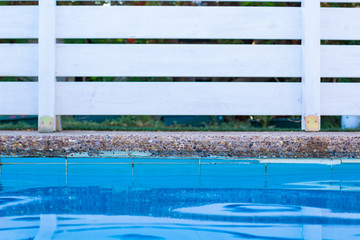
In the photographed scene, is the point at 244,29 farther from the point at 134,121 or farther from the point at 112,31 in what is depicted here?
the point at 134,121

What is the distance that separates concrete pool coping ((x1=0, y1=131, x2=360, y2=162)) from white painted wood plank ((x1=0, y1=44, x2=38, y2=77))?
3.36 ft

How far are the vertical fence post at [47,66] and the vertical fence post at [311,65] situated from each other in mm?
2219

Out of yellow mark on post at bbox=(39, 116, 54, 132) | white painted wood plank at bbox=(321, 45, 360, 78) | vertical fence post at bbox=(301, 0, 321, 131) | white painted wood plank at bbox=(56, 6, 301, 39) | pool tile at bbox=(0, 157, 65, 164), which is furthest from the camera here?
white painted wood plank at bbox=(321, 45, 360, 78)

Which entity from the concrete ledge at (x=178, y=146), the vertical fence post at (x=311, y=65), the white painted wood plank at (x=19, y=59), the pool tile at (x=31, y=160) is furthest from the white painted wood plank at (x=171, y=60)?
the pool tile at (x=31, y=160)

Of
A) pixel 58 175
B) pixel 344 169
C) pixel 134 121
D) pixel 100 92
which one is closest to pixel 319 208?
pixel 344 169

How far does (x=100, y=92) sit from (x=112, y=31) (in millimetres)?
574

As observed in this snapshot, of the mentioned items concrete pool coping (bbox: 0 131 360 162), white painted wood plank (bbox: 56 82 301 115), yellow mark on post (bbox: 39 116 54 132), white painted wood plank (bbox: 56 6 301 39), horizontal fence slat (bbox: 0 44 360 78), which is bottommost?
concrete pool coping (bbox: 0 131 360 162)

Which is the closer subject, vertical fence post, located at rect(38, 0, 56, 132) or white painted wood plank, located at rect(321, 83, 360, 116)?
vertical fence post, located at rect(38, 0, 56, 132)

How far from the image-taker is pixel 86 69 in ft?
13.7

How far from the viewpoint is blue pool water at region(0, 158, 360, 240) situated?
2031 mm

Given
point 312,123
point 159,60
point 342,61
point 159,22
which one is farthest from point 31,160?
point 342,61

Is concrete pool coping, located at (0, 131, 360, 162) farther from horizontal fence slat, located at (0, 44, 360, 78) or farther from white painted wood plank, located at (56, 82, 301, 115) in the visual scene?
horizontal fence slat, located at (0, 44, 360, 78)

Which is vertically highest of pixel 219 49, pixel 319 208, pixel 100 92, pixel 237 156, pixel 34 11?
pixel 34 11

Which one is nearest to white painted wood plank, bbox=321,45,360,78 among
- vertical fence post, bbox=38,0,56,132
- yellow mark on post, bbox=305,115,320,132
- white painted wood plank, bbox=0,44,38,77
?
yellow mark on post, bbox=305,115,320,132
